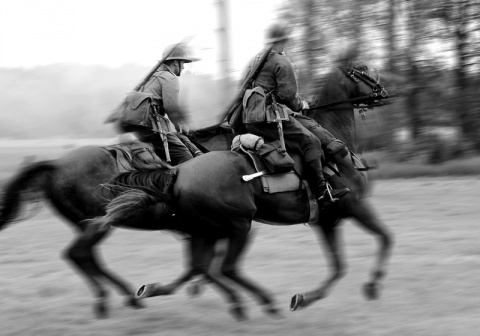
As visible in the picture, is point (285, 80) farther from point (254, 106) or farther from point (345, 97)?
point (345, 97)

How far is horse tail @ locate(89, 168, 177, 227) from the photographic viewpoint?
7.32m

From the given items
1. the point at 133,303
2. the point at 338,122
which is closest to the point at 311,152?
the point at 338,122

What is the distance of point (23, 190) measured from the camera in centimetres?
805

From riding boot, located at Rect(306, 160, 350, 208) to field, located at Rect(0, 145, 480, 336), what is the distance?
1087mm

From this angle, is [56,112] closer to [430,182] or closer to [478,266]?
[430,182]

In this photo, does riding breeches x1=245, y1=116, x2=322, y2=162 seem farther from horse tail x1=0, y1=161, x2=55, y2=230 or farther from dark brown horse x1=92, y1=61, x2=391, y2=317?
horse tail x1=0, y1=161, x2=55, y2=230

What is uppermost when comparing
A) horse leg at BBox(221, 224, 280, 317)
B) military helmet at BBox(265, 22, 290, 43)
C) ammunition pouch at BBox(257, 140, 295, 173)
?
military helmet at BBox(265, 22, 290, 43)

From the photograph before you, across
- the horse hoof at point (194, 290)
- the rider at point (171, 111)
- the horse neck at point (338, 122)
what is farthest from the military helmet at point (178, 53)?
the horse hoof at point (194, 290)

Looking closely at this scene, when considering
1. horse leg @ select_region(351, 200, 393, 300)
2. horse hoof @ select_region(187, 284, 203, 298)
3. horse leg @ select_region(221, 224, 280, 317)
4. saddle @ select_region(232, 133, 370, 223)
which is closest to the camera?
horse leg @ select_region(221, 224, 280, 317)

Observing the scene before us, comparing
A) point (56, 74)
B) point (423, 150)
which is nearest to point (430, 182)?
point (423, 150)

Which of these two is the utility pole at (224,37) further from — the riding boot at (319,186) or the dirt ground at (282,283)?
the riding boot at (319,186)

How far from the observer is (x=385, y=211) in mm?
15039

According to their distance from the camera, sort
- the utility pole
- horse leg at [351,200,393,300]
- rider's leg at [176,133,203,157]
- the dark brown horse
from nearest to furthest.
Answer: the dark brown horse, horse leg at [351,200,393,300], rider's leg at [176,133,203,157], the utility pole

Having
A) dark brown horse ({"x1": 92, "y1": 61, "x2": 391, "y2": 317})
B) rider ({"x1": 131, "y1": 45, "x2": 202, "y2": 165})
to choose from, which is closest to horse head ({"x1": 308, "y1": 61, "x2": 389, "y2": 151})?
dark brown horse ({"x1": 92, "y1": 61, "x2": 391, "y2": 317})
